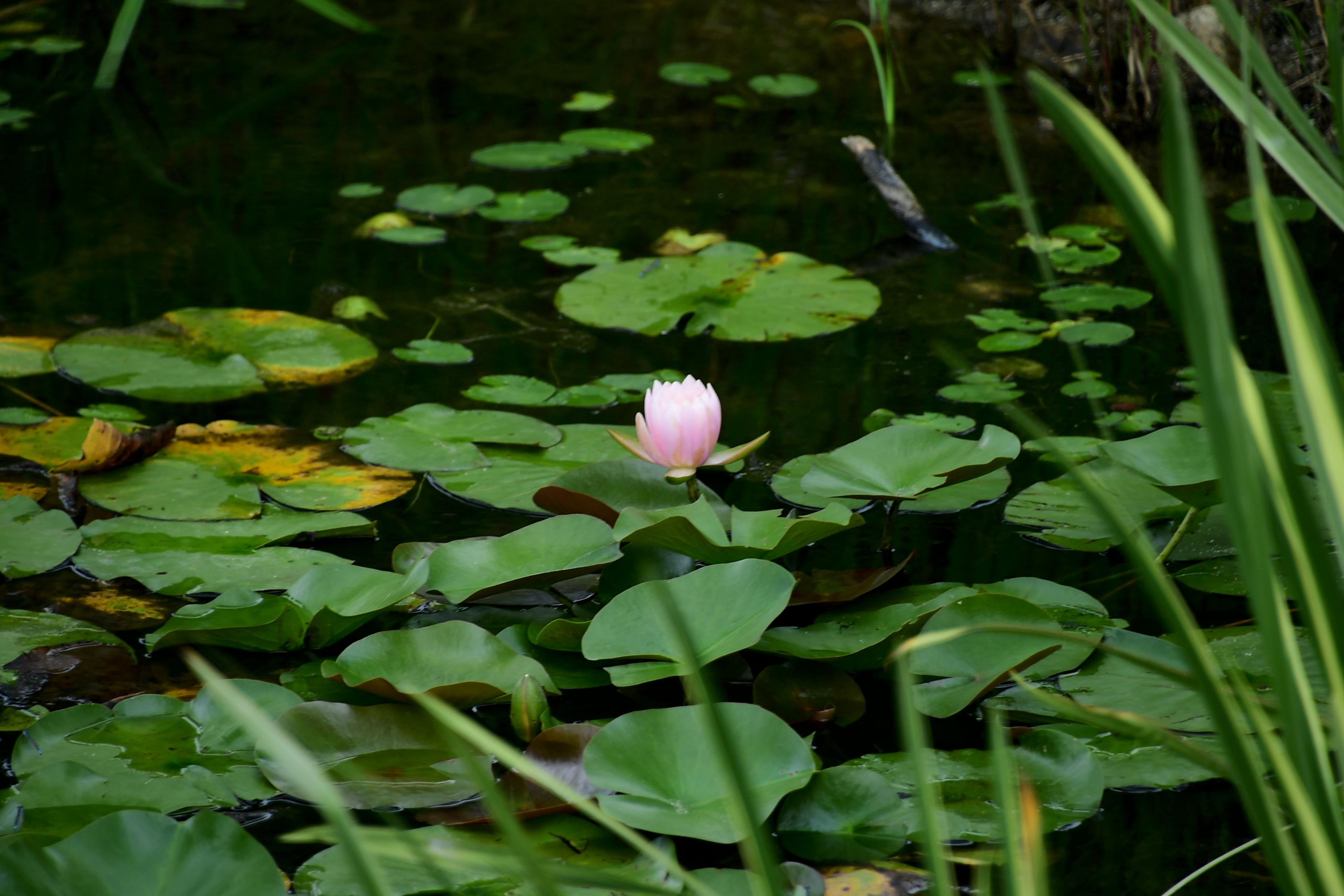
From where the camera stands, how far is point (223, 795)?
0.90m

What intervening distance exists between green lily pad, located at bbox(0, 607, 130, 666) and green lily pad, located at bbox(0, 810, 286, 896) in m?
0.37

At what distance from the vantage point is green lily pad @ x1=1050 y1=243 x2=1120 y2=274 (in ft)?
6.95

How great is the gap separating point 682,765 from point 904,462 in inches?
18.4

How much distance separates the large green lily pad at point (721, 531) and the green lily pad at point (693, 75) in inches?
88.1

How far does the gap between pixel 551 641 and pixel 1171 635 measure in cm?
58

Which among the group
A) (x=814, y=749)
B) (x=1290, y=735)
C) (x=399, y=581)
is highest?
(x=1290, y=735)

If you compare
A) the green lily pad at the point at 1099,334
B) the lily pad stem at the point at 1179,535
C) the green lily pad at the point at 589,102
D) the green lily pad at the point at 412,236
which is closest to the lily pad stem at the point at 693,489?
the lily pad stem at the point at 1179,535

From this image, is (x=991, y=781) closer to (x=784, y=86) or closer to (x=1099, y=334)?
(x=1099, y=334)

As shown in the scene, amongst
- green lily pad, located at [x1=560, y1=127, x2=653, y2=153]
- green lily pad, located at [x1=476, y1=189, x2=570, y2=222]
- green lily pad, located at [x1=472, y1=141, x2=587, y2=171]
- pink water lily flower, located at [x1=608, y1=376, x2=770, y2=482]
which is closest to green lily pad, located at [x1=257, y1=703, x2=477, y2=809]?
pink water lily flower, located at [x1=608, y1=376, x2=770, y2=482]

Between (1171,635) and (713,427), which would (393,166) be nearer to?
(713,427)

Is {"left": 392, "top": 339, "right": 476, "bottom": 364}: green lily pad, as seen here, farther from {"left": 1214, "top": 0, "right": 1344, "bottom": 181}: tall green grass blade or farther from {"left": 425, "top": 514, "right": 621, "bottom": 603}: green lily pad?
{"left": 1214, "top": 0, "right": 1344, "bottom": 181}: tall green grass blade

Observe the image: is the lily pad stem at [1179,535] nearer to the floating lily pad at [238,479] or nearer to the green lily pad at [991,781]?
the green lily pad at [991,781]

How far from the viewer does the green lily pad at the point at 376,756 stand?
0.90m

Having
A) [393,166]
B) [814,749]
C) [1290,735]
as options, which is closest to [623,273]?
[393,166]
